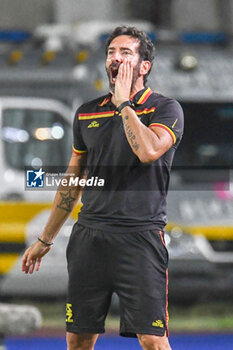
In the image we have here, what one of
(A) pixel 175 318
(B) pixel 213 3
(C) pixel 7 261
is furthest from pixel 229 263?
(B) pixel 213 3

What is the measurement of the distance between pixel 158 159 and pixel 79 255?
0.54 metres

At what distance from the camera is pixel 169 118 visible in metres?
5.23

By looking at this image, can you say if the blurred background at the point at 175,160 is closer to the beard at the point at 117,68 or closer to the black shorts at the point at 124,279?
the black shorts at the point at 124,279

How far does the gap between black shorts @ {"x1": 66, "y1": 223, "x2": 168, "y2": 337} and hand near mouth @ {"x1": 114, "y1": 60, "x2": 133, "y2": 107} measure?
60cm

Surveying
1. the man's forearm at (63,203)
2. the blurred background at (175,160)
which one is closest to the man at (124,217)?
the man's forearm at (63,203)

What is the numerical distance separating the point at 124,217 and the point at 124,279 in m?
0.26

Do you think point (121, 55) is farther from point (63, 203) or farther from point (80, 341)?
point (80, 341)

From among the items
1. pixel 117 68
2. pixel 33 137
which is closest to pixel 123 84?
pixel 117 68

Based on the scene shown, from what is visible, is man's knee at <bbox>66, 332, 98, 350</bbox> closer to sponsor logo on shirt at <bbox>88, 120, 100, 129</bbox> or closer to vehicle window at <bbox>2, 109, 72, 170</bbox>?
sponsor logo on shirt at <bbox>88, 120, 100, 129</bbox>

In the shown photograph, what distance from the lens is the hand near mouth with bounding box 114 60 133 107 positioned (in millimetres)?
5121

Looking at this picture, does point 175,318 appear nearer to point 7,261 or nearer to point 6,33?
point 7,261

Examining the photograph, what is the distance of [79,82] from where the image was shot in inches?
420

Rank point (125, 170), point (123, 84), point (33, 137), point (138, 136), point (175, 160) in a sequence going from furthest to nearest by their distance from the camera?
point (175, 160) → point (33, 137) → point (125, 170) → point (123, 84) → point (138, 136)

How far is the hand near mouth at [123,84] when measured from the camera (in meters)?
5.12
